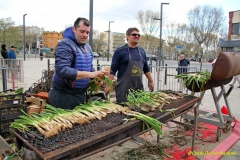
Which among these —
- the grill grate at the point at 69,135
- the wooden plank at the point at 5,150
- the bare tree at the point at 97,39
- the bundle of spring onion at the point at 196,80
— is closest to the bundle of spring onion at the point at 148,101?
the grill grate at the point at 69,135

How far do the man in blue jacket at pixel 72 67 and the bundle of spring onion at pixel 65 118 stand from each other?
346 millimetres

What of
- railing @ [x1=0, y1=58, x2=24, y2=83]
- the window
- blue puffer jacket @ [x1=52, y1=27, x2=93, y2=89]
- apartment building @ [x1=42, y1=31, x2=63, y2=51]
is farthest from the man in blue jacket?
apartment building @ [x1=42, y1=31, x2=63, y2=51]

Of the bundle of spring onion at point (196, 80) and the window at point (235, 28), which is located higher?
the window at point (235, 28)

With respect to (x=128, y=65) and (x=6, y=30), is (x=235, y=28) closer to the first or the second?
(x=6, y=30)

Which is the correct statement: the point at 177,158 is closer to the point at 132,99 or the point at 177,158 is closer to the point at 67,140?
the point at 132,99

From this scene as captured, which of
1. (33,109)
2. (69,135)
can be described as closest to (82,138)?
(69,135)

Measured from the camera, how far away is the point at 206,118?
486 centimetres

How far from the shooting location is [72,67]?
273cm

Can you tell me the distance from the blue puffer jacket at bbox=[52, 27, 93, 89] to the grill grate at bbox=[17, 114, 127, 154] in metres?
0.61

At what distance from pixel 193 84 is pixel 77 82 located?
8.42 feet

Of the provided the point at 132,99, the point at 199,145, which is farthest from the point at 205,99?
the point at 132,99

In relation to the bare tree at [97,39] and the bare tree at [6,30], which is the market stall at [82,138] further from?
the bare tree at [97,39]

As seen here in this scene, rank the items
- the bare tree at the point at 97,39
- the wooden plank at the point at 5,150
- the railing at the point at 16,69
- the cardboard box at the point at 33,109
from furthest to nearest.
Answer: the bare tree at the point at 97,39 < the railing at the point at 16,69 < the cardboard box at the point at 33,109 < the wooden plank at the point at 5,150

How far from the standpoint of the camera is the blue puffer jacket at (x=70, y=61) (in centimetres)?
248
